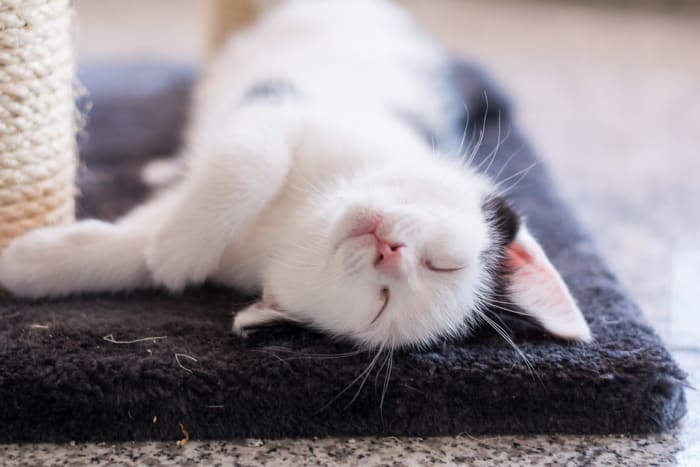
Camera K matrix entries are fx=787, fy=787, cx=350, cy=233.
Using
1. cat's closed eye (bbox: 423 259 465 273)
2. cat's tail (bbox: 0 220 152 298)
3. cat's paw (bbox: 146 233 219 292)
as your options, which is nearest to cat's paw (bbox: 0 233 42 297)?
cat's tail (bbox: 0 220 152 298)

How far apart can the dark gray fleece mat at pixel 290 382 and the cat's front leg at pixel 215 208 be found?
0.10 metres

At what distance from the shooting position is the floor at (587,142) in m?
1.28

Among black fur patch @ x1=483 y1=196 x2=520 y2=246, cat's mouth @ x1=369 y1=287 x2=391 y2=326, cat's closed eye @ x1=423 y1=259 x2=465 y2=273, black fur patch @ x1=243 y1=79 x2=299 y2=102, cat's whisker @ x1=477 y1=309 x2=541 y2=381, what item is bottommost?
cat's whisker @ x1=477 y1=309 x2=541 y2=381

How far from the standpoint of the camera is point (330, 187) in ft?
5.17

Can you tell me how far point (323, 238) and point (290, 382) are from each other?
28cm

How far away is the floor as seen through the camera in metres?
1.28

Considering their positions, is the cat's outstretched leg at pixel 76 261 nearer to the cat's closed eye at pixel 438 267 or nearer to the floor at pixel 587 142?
the floor at pixel 587 142

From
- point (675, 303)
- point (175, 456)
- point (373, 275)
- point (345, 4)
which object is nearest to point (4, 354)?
point (175, 456)

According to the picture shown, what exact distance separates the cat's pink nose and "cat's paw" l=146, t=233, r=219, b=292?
39cm

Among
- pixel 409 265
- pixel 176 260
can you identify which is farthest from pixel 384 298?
pixel 176 260

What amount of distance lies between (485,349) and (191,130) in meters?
1.35

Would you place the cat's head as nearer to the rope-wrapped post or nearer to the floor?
the floor

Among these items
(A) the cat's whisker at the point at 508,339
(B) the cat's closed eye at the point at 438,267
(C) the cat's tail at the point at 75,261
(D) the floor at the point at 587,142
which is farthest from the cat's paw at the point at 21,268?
(A) the cat's whisker at the point at 508,339

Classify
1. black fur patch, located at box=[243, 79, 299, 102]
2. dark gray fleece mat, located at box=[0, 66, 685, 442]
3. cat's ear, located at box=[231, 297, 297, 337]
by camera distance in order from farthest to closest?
black fur patch, located at box=[243, 79, 299, 102] < cat's ear, located at box=[231, 297, 297, 337] < dark gray fleece mat, located at box=[0, 66, 685, 442]
